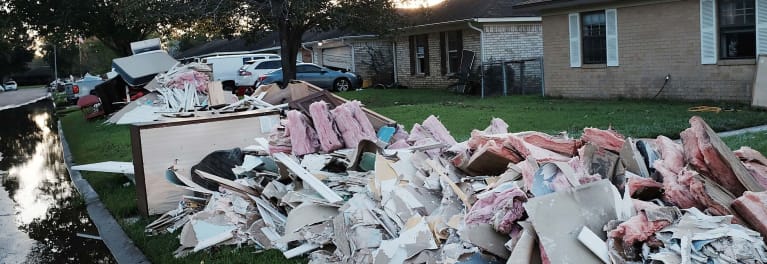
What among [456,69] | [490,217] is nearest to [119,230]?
[490,217]

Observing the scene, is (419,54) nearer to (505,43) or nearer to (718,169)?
(505,43)

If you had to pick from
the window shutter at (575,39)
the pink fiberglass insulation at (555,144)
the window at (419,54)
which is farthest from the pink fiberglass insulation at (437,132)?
the window at (419,54)

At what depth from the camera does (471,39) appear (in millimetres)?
27703

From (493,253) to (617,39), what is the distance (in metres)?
15.9

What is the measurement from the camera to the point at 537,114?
611 inches

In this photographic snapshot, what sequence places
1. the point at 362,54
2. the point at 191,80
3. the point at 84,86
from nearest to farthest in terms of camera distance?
the point at 191,80
the point at 84,86
the point at 362,54

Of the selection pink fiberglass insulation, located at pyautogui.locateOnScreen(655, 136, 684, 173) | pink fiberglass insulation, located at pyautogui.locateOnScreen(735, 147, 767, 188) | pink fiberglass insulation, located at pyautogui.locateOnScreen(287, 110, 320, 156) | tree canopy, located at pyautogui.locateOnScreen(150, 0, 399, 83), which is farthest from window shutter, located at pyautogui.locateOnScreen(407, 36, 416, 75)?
pink fiberglass insulation, located at pyautogui.locateOnScreen(735, 147, 767, 188)

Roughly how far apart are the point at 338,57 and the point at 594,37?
20260 mm

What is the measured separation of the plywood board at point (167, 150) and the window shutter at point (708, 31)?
1204 cm

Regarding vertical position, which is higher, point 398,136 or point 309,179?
point 398,136

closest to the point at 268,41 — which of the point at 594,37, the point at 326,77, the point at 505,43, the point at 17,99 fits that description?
the point at 326,77

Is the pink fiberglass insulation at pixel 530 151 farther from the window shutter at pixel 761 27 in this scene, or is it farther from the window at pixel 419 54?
the window at pixel 419 54

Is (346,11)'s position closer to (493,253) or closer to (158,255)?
(158,255)

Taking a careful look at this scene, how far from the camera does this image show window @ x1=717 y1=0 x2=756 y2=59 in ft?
51.9
